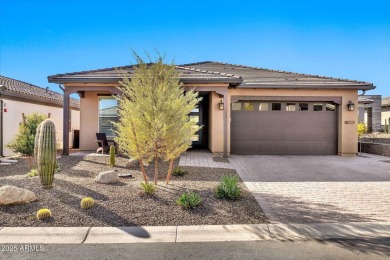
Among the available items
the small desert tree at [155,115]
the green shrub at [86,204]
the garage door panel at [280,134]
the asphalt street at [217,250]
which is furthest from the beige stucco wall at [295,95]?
the asphalt street at [217,250]

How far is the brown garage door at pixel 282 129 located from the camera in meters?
→ 13.3

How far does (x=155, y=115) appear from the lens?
602cm

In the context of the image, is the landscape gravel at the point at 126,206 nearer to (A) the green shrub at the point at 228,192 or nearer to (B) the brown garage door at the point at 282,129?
(A) the green shrub at the point at 228,192

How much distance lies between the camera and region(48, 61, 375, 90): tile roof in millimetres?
11414

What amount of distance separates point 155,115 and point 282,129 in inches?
357

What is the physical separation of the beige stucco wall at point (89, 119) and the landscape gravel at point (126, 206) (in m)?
6.12

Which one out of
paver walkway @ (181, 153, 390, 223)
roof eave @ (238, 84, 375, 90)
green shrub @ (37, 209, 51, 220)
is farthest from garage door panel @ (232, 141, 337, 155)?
green shrub @ (37, 209, 51, 220)

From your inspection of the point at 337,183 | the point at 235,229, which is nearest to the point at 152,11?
the point at 337,183

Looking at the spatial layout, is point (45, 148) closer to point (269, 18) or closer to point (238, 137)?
point (238, 137)

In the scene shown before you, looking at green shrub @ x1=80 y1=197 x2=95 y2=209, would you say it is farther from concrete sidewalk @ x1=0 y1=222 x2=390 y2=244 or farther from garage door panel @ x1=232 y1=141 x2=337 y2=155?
garage door panel @ x1=232 y1=141 x2=337 y2=155

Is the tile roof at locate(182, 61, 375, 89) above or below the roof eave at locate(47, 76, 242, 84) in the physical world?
above

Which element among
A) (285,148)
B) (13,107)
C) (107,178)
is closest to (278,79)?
(285,148)

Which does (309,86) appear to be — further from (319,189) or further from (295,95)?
(319,189)

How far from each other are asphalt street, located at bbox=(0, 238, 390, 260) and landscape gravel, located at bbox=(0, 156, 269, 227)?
724 millimetres
